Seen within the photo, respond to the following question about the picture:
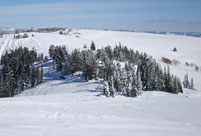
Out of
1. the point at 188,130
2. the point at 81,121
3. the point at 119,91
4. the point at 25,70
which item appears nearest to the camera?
the point at 188,130

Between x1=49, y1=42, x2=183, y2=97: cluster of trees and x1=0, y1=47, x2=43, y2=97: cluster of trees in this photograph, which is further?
x1=0, y1=47, x2=43, y2=97: cluster of trees

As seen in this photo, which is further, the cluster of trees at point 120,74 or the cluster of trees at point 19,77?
the cluster of trees at point 19,77

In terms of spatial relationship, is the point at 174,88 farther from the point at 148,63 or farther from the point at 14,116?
the point at 14,116

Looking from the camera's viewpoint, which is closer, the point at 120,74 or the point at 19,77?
the point at 120,74

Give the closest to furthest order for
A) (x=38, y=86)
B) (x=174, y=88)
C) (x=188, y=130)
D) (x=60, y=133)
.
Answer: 1. (x=60, y=133)
2. (x=188, y=130)
3. (x=174, y=88)
4. (x=38, y=86)

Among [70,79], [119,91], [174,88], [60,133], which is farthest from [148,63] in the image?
[60,133]

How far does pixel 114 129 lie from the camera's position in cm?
1331

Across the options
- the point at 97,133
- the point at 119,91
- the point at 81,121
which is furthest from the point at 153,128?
the point at 119,91

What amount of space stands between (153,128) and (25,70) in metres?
66.7

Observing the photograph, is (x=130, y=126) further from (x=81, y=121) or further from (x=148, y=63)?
(x=148, y=63)

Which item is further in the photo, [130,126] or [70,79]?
[70,79]

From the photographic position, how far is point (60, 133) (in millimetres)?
11836

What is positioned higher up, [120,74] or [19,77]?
[120,74]

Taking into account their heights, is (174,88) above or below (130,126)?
below
